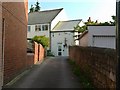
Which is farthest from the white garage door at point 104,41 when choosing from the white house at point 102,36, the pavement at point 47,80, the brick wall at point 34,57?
the brick wall at point 34,57

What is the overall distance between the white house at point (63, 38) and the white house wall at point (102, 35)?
31.6 m

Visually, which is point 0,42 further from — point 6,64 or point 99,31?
point 99,31

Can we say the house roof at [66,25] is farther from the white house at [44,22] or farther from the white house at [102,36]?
the white house at [102,36]

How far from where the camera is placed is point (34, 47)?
2903cm

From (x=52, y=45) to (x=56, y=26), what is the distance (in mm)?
5190

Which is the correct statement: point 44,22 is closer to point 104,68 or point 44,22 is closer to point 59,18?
point 59,18

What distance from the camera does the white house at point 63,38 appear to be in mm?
54875

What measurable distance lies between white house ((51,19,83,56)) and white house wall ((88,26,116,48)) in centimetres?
3161

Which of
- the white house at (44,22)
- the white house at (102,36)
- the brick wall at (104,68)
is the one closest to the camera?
the brick wall at (104,68)

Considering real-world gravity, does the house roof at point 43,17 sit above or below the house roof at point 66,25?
above

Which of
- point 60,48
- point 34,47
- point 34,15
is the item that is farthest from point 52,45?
point 34,47

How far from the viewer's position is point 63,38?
56.1 metres

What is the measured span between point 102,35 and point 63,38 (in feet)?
113

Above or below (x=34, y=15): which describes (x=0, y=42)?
below
